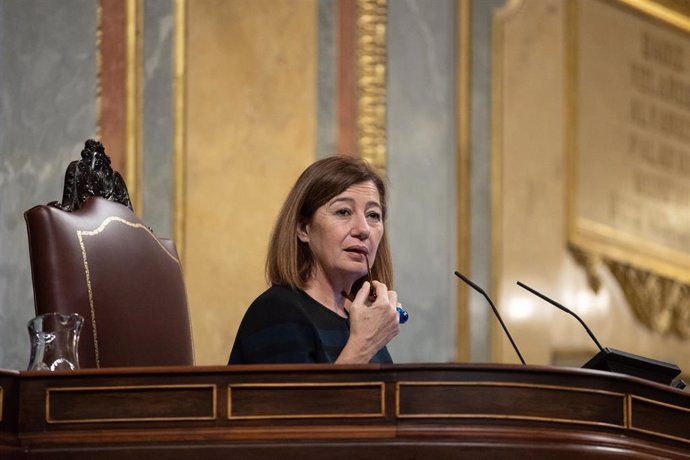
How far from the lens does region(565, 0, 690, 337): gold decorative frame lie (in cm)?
629

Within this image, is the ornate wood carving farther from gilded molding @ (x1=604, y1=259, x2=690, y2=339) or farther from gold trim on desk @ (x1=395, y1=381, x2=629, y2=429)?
gilded molding @ (x1=604, y1=259, x2=690, y2=339)

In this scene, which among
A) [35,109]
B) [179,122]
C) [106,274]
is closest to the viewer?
[106,274]

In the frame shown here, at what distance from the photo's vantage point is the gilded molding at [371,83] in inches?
209

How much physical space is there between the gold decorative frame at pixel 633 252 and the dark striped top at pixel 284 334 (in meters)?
3.32

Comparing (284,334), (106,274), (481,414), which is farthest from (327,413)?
(106,274)

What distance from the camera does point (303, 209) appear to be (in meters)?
3.23

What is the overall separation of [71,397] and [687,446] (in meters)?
1.03

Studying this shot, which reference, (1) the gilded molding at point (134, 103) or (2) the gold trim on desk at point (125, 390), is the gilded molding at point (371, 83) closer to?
(1) the gilded molding at point (134, 103)

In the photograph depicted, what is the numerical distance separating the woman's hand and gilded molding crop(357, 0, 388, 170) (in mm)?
2487

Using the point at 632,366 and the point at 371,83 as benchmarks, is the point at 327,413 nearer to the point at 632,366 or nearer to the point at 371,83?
the point at 632,366

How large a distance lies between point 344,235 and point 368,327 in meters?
0.43

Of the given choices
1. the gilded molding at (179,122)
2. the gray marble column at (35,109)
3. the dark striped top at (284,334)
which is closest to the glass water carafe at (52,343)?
the dark striped top at (284,334)

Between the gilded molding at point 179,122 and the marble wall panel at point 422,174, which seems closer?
the gilded molding at point 179,122

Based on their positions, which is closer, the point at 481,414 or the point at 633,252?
the point at 481,414
